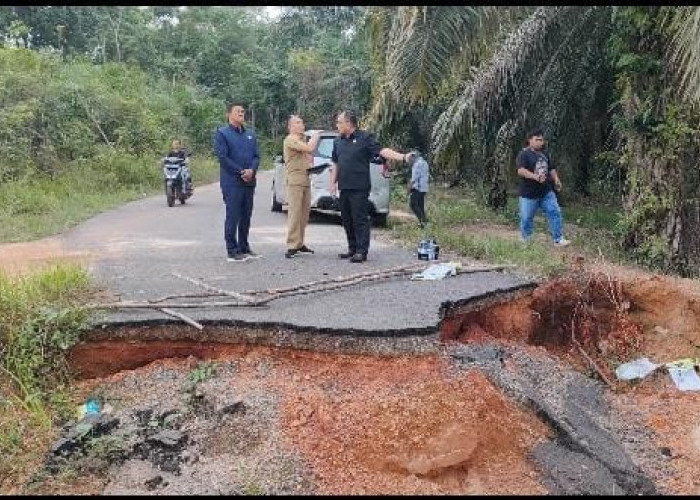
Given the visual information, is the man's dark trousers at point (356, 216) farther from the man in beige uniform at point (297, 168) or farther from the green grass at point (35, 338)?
the green grass at point (35, 338)

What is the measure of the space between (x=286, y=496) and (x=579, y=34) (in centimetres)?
957

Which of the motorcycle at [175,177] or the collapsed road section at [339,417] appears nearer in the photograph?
the collapsed road section at [339,417]

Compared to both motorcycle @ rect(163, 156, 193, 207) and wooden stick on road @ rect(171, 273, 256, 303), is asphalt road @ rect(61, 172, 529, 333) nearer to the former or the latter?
wooden stick on road @ rect(171, 273, 256, 303)

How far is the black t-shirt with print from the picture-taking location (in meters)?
9.70

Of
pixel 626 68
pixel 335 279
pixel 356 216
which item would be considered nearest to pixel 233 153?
pixel 356 216

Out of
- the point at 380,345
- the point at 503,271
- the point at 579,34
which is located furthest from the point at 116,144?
the point at 380,345

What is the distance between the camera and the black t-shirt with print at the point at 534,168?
382 inches

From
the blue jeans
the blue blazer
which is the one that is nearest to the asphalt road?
the blue blazer

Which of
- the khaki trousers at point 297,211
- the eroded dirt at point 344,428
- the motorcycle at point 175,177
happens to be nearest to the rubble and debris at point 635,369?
the eroded dirt at point 344,428

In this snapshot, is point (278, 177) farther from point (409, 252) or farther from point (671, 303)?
point (671, 303)

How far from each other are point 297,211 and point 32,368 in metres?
3.89

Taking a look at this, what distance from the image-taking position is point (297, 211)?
856 centimetres

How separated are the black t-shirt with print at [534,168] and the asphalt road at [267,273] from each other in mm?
1894

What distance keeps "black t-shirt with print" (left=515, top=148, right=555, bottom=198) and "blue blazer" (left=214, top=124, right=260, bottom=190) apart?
11.9ft
